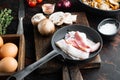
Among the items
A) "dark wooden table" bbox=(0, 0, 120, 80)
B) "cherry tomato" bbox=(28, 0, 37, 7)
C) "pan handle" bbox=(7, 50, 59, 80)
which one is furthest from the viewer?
"cherry tomato" bbox=(28, 0, 37, 7)

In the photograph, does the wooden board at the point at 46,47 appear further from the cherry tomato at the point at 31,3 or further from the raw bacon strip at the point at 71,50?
the cherry tomato at the point at 31,3

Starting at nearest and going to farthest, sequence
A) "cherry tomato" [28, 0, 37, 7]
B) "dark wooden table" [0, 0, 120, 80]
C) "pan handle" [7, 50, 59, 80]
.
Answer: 1. "pan handle" [7, 50, 59, 80]
2. "dark wooden table" [0, 0, 120, 80]
3. "cherry tomato" [28, 0, 37, 7]

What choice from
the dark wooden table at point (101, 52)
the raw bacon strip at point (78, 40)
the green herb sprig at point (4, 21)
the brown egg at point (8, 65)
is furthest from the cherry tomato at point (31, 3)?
the brown egg at point (8, 65)

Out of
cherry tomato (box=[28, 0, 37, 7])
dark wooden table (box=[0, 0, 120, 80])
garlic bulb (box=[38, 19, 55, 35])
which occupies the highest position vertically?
cherry tomato (box=[28, 0, 37, 7])

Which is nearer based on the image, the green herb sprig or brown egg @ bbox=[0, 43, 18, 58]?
brown egg @ bbox=[0, 43, 18, 58]

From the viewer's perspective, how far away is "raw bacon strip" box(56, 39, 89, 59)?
856 millimetres

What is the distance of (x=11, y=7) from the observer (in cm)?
113

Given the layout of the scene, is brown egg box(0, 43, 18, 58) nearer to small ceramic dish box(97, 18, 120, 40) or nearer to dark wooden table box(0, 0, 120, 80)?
dark wooden table box(0, 0, 120, 80)

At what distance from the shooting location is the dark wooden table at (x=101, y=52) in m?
0.85

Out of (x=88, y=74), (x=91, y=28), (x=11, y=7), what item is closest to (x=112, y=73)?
(x=88, y=74)

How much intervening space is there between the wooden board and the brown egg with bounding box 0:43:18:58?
0.09 metres

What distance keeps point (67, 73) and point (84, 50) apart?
10cm

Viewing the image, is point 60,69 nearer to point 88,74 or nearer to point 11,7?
point 88,74

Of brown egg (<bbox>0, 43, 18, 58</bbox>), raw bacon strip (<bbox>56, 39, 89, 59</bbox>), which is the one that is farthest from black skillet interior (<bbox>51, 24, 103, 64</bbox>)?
brown egg (<bbox>0, 43, 18, 58</bbox>)
